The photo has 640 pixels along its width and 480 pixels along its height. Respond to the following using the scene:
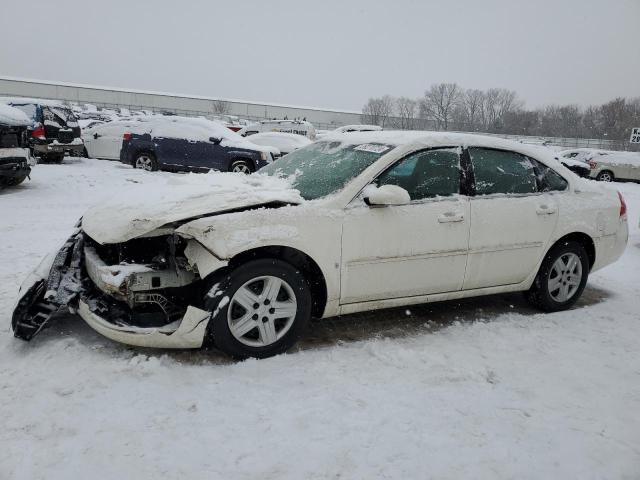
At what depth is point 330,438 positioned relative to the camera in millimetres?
2553

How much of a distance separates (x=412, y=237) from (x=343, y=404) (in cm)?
139

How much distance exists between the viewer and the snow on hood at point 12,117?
8.51m

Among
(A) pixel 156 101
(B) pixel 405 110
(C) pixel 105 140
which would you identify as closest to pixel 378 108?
(B) pixel 405 110

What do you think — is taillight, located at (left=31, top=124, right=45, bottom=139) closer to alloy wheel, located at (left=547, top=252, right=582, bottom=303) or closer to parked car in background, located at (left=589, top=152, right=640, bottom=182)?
alloy wheel, located at (left=547, top=252, right=582, bottom=303)

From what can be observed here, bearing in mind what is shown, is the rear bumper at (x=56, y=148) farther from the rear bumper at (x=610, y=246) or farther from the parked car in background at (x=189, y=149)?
the rear bumper at (x=610, y=246)

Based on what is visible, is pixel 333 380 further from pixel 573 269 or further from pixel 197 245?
pixel 573 269

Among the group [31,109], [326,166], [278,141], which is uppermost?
[31,109]

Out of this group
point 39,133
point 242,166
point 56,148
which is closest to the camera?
point 242,166

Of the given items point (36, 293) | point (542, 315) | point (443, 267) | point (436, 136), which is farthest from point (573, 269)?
point (36, 293)

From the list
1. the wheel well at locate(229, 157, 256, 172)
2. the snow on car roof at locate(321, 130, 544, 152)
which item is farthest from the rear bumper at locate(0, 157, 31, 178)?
the snow on car roof at locate(321, 130, 544, 152)

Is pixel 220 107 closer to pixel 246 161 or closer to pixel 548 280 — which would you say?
pixel 246 161

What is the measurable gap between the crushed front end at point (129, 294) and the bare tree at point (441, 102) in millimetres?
83757

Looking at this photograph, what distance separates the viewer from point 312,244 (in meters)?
3.36

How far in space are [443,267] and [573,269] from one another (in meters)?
1.58
